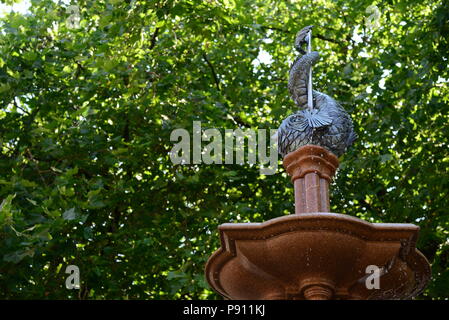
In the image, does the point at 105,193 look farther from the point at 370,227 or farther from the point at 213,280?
the point at 370,227

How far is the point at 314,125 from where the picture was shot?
20.2 ft

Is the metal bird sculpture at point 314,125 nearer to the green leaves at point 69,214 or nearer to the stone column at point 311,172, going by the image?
the stone column at point 311,172

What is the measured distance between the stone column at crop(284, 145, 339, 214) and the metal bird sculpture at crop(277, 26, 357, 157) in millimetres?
76

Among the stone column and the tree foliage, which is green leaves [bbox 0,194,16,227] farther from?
the stone column

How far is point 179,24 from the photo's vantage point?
11969 mm

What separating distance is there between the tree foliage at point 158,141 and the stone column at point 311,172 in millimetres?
2966

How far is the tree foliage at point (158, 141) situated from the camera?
9.39 m

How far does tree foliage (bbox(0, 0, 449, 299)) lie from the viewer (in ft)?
30.8

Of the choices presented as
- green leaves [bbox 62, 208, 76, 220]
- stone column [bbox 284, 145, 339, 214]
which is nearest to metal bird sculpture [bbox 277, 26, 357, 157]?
stone column [bbox 284, 145, 339, 214]

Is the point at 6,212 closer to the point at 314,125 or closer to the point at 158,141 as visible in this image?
the point at 314,125

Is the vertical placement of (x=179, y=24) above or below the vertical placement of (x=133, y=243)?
above

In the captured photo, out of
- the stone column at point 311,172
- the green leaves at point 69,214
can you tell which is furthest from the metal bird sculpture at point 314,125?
the green leaves at point 69,214

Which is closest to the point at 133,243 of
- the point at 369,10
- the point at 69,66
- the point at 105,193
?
Answer: the point at 105,193

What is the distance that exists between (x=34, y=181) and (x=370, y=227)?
5.64 metres
